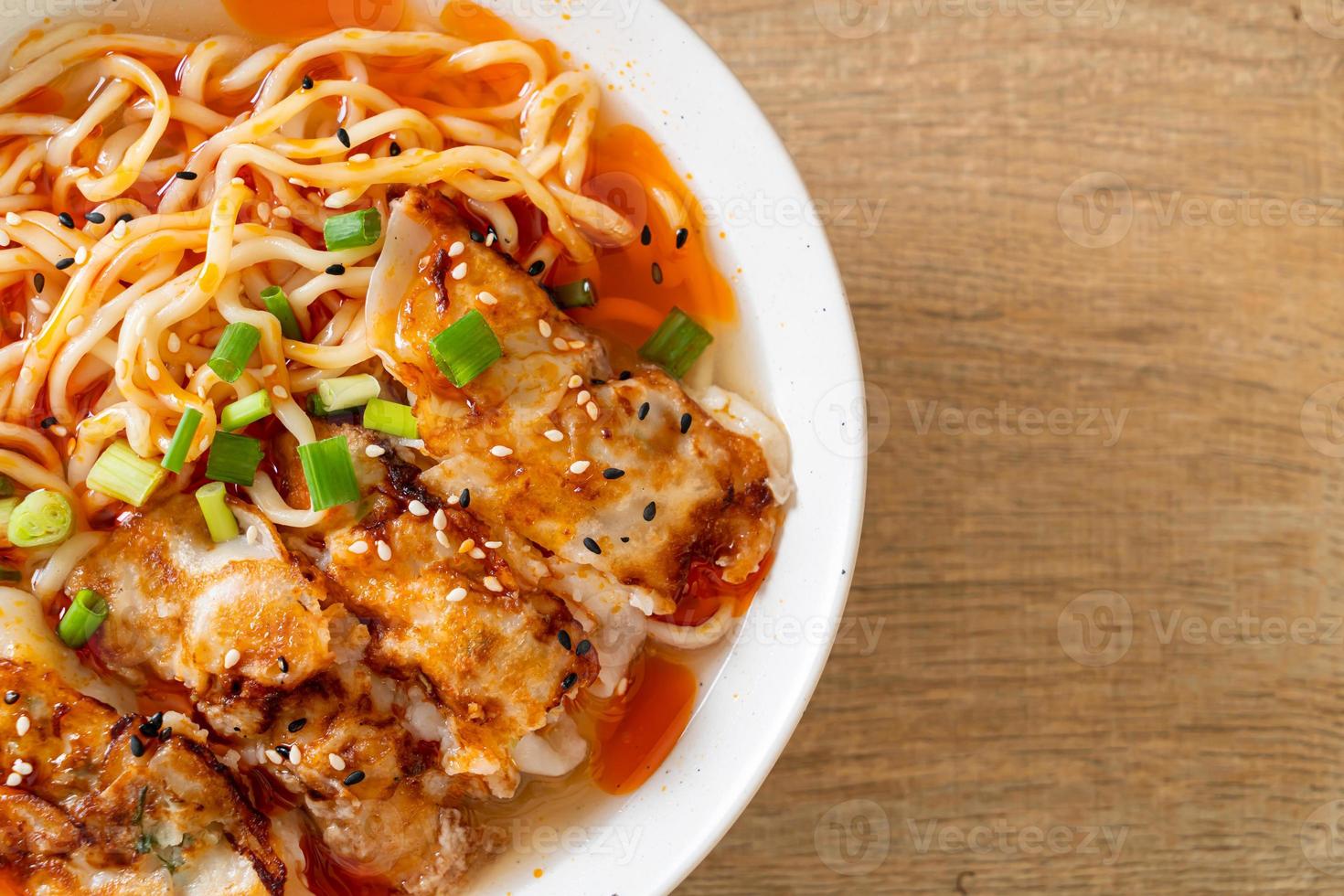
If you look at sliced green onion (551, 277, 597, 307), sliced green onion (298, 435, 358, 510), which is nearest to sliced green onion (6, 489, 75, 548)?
sliced green onion (298, 435, 358, 510)

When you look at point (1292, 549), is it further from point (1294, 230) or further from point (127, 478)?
point (127, 478)

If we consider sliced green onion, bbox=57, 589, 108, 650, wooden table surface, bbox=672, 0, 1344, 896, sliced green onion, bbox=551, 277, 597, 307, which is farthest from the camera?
wooden table surface, bbox=672, 0, 1344, 896

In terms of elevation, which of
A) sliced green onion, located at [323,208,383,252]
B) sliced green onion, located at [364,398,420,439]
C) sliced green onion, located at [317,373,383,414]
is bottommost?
sliced green onion, located at [364,398,420,439]

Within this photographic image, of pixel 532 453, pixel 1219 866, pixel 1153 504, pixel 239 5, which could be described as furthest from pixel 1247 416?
pixel 239 5

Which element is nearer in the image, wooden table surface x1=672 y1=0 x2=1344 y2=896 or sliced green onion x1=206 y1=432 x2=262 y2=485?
sliced green onion x1=206 y1=432 x2=262 y2=485

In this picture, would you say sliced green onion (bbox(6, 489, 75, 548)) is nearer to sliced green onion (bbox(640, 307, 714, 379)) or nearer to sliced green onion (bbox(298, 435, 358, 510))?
sliced green onion (bbox(298, 435, 358, 510))

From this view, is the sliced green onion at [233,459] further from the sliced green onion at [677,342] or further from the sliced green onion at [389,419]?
the sliced green onion at [677,342]

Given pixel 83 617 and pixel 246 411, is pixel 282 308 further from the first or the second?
pixel 83 617

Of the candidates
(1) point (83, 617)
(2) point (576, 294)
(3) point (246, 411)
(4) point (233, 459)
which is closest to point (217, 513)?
(4) point (233, 459)
